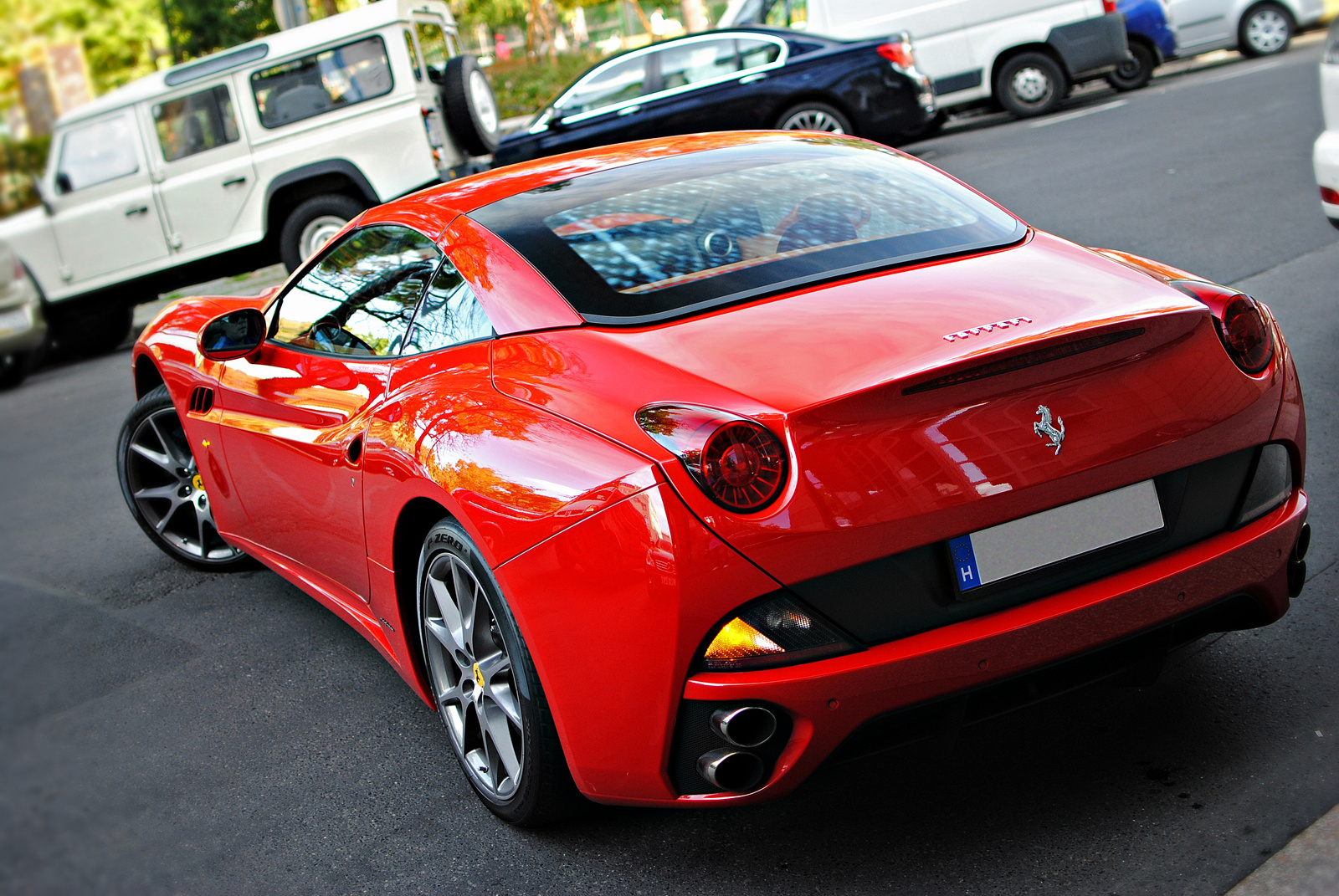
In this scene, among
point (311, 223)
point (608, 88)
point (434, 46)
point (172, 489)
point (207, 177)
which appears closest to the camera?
point (172, 489)

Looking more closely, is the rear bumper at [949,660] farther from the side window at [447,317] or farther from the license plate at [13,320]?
the license plate at [13,320]

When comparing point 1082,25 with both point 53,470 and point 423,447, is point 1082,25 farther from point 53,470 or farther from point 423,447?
point 53,470

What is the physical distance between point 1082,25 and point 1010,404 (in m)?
13.3

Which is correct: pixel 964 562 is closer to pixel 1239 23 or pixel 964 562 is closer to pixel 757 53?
pixel 757 53

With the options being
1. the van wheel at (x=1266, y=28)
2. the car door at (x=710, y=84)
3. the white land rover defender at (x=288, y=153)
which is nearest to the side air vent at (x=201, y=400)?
the white land rover defender at (x=288, y=153)

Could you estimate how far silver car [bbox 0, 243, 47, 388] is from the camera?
80cm

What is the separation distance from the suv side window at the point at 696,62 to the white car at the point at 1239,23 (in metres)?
7.22

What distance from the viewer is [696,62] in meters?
12.4

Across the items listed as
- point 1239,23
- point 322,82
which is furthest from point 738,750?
point 1239,23

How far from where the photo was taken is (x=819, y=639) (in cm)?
214

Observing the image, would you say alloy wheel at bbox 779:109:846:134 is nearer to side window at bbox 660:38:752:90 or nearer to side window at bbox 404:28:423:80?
side window at bbox 660:38:752:90

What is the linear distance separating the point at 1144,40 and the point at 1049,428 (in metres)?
15.1

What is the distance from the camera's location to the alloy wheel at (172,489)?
15.0 feet

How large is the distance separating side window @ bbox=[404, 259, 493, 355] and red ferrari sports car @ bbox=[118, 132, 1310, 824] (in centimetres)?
1
